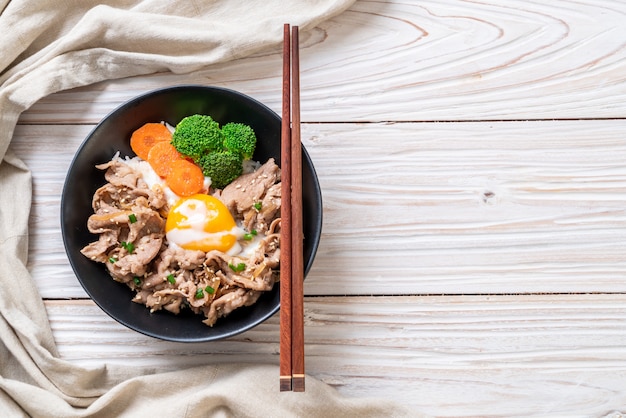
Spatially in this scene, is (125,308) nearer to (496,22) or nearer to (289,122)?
(289,122)

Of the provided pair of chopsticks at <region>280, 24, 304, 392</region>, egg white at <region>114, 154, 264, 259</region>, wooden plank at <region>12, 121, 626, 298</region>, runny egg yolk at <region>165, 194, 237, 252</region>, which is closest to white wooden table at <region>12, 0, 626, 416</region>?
wooden plank at <region>12, 121, 626, 298</region>

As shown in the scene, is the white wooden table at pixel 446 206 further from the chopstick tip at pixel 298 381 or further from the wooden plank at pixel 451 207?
the chopstick tip at pixel 298 381

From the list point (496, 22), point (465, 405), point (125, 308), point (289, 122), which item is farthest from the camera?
point (496, 22)

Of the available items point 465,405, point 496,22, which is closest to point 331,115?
point 496,22

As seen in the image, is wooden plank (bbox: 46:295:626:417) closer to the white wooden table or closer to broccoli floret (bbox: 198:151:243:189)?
the white wooden table

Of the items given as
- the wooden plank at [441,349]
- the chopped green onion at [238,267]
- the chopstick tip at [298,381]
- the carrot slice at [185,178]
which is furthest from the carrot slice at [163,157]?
the chopstick tip at [298,381]

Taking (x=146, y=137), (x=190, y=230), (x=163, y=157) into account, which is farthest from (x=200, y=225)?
(x=146, y=137)

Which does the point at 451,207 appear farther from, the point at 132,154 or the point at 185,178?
the point at 132,154
